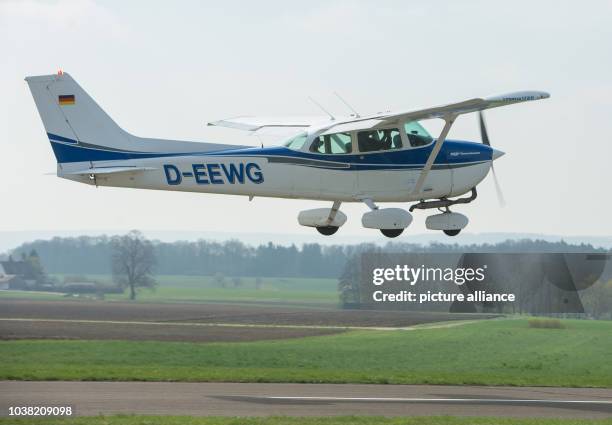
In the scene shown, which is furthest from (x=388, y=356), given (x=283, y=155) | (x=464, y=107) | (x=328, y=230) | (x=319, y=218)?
(x=464, y=107)

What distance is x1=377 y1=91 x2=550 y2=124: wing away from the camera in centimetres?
2114

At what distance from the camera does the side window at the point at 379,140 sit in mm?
22516

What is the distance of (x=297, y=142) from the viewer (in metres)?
22.5

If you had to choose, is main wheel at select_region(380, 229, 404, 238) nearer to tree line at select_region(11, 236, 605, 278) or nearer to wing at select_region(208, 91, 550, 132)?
wing at select_region(208, 91, 550, 132)

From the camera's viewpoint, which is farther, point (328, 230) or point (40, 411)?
point (328, 230)

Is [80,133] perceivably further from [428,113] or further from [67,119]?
[428,113]

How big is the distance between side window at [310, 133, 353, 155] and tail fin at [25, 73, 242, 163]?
71.8 inches

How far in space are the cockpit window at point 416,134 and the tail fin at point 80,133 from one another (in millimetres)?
3815

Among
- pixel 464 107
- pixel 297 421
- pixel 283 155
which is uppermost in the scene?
pixel 464 107

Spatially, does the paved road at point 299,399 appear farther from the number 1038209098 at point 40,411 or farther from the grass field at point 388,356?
the grass field at point 388,356

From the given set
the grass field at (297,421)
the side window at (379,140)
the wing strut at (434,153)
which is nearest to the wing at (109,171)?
the side window at (379,140)

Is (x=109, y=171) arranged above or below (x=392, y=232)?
above

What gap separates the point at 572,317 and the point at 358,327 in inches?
561

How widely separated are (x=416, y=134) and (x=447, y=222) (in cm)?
195
